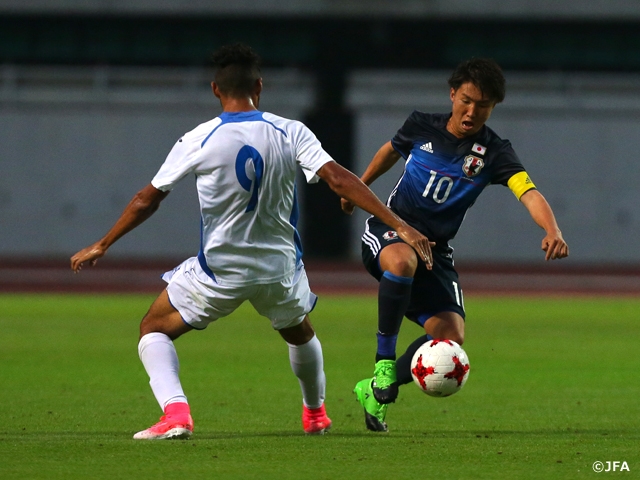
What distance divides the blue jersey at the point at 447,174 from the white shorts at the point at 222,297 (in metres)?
1.21

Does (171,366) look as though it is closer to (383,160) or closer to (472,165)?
(383,160)

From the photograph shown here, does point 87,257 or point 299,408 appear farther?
point 299,408

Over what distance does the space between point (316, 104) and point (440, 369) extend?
27204 millimetres

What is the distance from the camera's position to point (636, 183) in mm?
33875

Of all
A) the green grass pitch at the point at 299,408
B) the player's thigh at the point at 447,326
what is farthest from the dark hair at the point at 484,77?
the green grass pitch at the point at 299,408

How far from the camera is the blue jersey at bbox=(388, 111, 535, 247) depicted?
7.30 m

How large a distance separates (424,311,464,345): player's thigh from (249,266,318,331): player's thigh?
115 cm

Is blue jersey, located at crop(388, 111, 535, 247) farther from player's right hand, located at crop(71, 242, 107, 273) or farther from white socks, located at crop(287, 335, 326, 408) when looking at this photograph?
player's right hand, located at crop(71, 242, 107, 273)

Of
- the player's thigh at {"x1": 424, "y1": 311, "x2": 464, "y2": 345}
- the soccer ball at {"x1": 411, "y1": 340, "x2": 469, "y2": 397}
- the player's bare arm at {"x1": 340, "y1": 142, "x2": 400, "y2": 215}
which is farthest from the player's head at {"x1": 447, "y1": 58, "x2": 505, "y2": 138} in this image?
the soccer ball at {"x1": 411, "y1": 340, "x2": 469, "y2": 397}

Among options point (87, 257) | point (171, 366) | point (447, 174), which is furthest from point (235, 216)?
point (447, 174)

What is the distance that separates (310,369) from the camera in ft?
22.5

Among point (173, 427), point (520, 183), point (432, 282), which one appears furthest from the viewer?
point (432, 282)

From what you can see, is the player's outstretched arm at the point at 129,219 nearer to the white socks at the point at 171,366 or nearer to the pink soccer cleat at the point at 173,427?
the white socks at the point at 171,366

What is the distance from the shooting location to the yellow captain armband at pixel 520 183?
709 cm
